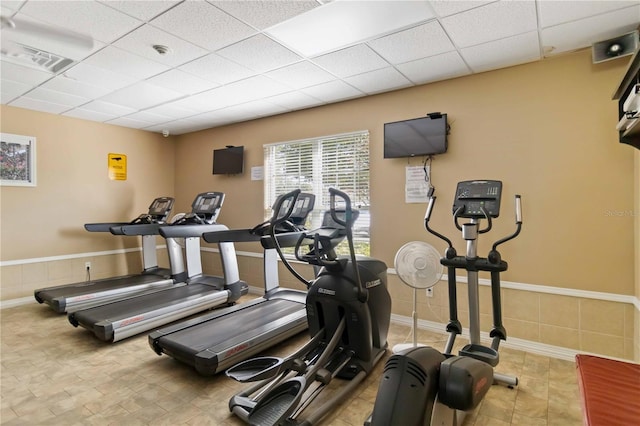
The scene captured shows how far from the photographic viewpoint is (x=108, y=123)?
542 cm

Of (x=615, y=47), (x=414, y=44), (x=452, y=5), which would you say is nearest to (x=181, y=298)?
(x=414, y=44)

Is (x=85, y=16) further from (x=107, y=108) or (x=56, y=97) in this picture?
(x=107, y=108)

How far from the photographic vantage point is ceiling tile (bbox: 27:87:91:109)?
394 cm

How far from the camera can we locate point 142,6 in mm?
2240

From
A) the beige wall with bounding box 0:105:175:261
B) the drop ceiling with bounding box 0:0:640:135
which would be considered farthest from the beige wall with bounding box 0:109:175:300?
the drop ceiling with bounding box 0:0:640:135

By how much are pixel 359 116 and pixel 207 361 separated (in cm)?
317

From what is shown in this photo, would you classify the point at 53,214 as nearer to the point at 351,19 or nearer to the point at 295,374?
the point at 295,374

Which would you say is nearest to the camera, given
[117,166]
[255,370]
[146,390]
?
[255,370]

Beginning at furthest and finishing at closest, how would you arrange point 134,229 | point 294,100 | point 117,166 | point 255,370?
point 117,166 < point 134,229 < point 294,100 < point 255,370

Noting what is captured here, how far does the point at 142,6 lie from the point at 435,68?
2.56 m

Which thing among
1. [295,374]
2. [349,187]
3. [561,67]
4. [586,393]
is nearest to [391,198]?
[349,187]

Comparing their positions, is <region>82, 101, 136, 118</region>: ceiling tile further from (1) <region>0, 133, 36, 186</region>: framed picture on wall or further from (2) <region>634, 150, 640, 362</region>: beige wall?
(2) <region>634, 150, 640, 362</region>: beige wall

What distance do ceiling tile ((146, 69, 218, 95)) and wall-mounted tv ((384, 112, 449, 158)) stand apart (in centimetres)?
209

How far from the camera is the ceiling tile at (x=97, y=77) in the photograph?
327 centimetres
